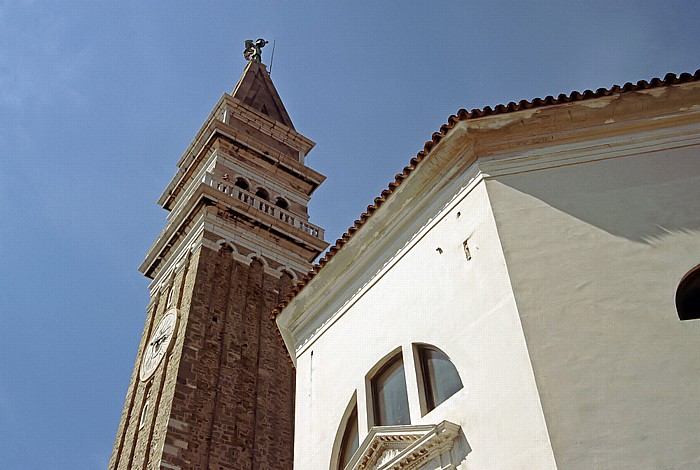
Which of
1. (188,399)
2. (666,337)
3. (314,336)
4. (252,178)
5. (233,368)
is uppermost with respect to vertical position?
(252,178)

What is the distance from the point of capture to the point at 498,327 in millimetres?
7000

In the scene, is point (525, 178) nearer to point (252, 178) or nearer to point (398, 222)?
point (398, 222)

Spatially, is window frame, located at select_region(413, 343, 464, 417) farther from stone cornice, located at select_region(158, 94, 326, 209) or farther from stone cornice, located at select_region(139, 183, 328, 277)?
stone cornice, located at select_region(158, 94, 326, 209)

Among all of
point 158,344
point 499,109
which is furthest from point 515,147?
point 158,344

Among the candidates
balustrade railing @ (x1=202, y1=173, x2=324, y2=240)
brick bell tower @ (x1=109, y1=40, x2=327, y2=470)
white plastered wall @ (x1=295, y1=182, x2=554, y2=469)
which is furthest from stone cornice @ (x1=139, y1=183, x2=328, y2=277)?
white plastered wall @ (x1=295, y1=182, x2=554, y2=469)

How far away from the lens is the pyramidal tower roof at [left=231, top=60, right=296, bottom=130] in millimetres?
31266

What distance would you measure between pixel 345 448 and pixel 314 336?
1.92 m

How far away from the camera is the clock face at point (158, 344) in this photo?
1975 cm

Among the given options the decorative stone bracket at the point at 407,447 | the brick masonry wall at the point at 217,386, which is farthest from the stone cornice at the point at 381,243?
the brick masonry wall at the point at 217,386

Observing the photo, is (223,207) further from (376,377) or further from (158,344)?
(376,377)

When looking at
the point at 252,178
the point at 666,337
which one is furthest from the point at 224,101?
the point at 666,337

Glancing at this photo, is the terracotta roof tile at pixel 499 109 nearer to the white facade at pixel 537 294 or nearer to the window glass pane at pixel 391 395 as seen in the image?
the white facade at pixel 537 294

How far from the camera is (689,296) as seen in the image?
6758 mm

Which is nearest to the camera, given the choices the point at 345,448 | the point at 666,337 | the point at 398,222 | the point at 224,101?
the point at 666,337
